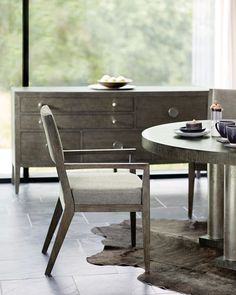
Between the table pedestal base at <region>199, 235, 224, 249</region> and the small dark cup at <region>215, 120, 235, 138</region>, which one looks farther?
the table pedestal base at <region>199, 235, 224, 249</region>

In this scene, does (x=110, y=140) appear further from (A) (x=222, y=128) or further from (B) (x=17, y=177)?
(A) (x=222, y=128)

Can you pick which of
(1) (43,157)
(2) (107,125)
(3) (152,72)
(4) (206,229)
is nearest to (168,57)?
(3) (152,72)

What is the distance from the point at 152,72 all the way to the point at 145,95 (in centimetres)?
61

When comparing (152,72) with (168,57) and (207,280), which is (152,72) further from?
(207,280)

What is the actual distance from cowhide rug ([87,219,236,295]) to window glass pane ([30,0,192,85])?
68.6 inches

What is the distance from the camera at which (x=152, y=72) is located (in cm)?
636

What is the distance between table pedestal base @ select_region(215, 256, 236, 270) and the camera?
4002 millimetres

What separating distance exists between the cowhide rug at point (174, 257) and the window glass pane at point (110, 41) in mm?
1742

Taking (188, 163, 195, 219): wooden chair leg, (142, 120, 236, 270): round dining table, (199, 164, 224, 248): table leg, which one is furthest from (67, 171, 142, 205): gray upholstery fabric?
(188, 163, 195, 219): wooden chair leg

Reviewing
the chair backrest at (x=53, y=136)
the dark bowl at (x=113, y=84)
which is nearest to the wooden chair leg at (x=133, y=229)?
the chair backrest at (x=53, y=136)

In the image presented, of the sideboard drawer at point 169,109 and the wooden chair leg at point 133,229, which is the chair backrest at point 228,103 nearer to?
the sideboard drawer at point 169,109

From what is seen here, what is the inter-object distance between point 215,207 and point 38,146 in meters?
1.75

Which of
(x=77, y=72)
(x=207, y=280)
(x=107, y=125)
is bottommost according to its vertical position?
(x=207, y=280)

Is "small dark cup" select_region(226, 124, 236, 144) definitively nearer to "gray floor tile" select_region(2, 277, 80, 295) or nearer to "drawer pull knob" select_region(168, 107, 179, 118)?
"gray floor tile" select_region(2, 277, 80, 295)
